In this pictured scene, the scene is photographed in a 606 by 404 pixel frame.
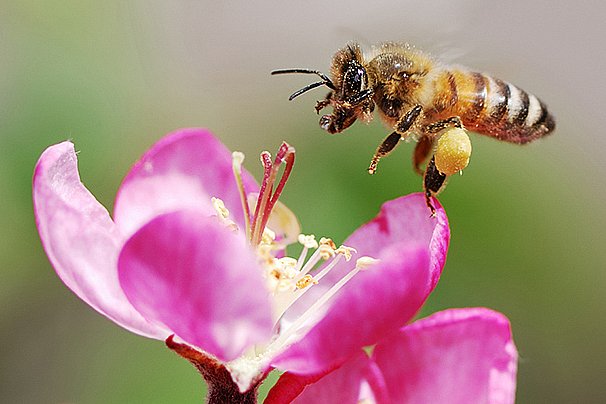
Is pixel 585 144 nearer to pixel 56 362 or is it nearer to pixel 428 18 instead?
pixel 428 18

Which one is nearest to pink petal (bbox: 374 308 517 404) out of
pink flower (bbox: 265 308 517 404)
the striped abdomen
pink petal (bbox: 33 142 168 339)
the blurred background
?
pink flower (bbox: 265 308 517 404)

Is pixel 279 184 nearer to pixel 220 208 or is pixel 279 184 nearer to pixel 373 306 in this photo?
pixel 220 208

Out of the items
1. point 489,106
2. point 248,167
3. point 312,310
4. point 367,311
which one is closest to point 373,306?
point 367,311

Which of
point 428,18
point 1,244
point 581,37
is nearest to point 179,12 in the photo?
point 428,18

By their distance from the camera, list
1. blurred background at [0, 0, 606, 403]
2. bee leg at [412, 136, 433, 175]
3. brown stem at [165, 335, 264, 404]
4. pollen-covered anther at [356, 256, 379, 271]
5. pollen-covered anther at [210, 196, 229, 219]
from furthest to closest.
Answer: blurred background at [0, 0, 606, 403], bee leg at [412, 136, 433, 175], pollen-covered anther at [210, 196, 229, 219], pollen-covered anther at [356, 256, 379, 271], brown stem at [165, 335, 264, 404]

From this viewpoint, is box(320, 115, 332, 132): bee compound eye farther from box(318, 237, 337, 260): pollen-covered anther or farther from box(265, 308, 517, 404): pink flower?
box(265, 308, 517, 404): pink flower

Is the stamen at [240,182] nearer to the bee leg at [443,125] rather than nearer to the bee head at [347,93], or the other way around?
the bee head at [347,93]
